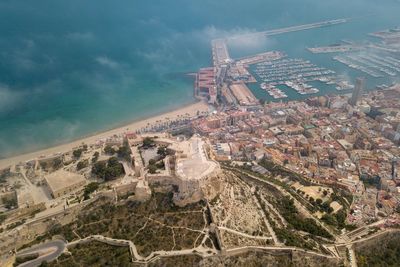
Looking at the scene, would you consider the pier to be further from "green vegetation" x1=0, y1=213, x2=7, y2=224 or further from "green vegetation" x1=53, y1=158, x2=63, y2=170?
"green vegetation" x1=0, y1=213, x2=7, y2=224

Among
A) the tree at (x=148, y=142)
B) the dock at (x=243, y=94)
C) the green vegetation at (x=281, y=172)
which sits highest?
the tree at (x=148, y=142)

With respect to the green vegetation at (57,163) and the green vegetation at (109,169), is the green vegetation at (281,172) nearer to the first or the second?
the green vegetation at (109,169)

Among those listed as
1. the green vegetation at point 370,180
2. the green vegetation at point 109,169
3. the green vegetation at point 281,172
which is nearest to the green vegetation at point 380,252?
the green vegetation at point 281,172

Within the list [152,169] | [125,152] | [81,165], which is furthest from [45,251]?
[125,152]

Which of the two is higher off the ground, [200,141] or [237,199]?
[200,141]

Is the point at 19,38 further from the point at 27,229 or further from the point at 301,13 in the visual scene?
the point at 301,13

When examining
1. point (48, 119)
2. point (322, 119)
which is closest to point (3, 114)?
point (48, 119)

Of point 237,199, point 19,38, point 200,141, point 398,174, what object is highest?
point 19,38

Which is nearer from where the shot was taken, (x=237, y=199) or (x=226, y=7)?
(x=237, y=199)
